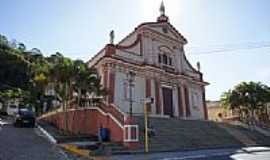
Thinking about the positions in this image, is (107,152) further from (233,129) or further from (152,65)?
(233,129)

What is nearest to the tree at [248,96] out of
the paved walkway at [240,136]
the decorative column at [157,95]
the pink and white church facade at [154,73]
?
the pink and white church facade at [154,73]

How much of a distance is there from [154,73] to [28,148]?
14997mm

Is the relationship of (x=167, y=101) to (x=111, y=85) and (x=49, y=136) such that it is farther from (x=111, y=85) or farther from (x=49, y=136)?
(x=49, y=136)

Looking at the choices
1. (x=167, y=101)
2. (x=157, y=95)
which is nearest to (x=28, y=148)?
(x=157, y=95)

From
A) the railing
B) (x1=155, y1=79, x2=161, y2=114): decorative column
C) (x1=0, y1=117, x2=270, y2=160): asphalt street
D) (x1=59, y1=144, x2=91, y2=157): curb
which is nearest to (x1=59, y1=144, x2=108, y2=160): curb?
(x1=59, y1=144, x2=91, y2=157): curb

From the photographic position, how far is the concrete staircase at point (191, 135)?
58.5ft

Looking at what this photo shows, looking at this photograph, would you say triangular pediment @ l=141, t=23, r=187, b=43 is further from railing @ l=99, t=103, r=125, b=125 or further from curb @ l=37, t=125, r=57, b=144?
curb @ l=37, t=125, r=57, b=144

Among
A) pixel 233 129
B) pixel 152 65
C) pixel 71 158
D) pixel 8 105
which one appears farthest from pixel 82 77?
pixel 8 105

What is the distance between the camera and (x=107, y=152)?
45.5 ft

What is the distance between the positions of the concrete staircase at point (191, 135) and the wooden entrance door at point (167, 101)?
3.64 metres

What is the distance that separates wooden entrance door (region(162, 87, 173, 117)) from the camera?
27.9m

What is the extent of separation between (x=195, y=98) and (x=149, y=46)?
25.9ft

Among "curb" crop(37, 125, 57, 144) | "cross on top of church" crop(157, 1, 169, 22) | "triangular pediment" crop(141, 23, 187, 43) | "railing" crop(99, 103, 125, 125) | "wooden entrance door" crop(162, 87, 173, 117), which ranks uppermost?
"cross on top of church" crop(157, 1, 169, 22)

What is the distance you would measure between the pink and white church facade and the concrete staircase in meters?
3.10
